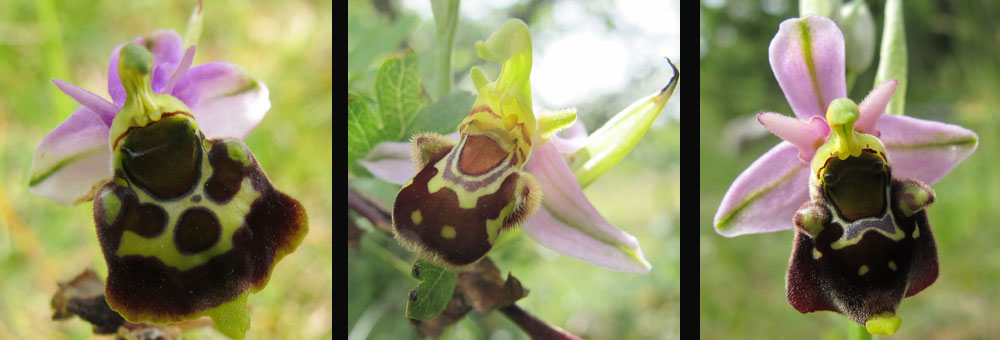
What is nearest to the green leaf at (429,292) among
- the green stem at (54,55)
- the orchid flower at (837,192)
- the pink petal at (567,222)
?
the pink petal at (567,222)

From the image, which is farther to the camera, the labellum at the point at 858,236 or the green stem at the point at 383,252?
the green stem at the point at 383,252

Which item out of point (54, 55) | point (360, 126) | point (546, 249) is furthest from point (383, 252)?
point (54, 55)

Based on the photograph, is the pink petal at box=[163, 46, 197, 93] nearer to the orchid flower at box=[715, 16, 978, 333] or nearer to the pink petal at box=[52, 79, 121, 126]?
the pink petal at box=[52, 79, 121, 126]

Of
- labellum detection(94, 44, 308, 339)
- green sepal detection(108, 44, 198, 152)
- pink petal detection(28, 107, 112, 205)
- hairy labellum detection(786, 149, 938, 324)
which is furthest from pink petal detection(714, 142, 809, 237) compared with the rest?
pink petal detection(28, 107, 112, 205)

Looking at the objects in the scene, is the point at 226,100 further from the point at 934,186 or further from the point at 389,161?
the point at 934,186

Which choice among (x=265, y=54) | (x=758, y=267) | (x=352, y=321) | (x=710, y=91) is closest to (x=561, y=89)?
(x=352, y=321)

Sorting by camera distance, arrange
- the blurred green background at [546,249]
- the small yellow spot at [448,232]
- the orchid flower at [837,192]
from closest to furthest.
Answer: the small yellow spot at [448,232]
the orchid flower at [837,192]
the blurred green background at [546,249]

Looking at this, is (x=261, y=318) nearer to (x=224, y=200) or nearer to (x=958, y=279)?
(x=224, y=200)

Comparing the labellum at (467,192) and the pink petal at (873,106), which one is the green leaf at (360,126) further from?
the pink petal at (873,106)
